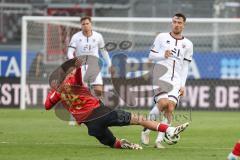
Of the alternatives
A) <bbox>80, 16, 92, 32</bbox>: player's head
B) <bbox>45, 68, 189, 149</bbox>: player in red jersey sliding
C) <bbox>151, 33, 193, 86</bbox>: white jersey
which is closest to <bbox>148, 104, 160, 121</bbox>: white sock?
<bbox>151, 33, 193, 86</bbox>: white jersey

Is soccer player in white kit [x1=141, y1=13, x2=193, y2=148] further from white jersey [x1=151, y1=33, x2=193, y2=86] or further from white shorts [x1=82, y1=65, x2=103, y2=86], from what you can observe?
white shorts [x1=82, y1=65, x2=103, y2=86]

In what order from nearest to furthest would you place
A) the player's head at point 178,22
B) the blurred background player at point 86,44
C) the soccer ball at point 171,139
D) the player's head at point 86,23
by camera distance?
the soccer ball at point 171,139 < the player's head at point 178,22 < the player's head at point 86,23 < the blurred background player at point 86,44

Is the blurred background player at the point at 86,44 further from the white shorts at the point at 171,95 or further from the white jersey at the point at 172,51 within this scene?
the white shorts at the point at 171,95

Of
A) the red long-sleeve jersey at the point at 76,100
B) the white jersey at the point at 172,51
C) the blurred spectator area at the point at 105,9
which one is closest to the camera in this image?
the red long-sleeve jersey at the point at 76,100

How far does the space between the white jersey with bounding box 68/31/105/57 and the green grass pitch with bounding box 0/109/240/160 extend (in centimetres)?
178

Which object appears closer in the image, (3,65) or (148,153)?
(148,153)

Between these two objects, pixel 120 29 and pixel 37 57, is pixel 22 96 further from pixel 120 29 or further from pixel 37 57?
pixel 120 29

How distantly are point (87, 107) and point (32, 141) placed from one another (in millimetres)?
1781

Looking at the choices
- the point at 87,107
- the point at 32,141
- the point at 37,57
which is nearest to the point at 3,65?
the point at 37,57

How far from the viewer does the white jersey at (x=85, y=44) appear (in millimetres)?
17266

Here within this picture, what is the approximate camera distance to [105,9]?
28.7 m

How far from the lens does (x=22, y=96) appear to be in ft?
73.5

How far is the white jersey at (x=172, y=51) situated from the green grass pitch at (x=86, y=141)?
119 centimetres

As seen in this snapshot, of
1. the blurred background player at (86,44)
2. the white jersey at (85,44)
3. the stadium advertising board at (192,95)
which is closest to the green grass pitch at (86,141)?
the blurred background player at (86,44)
